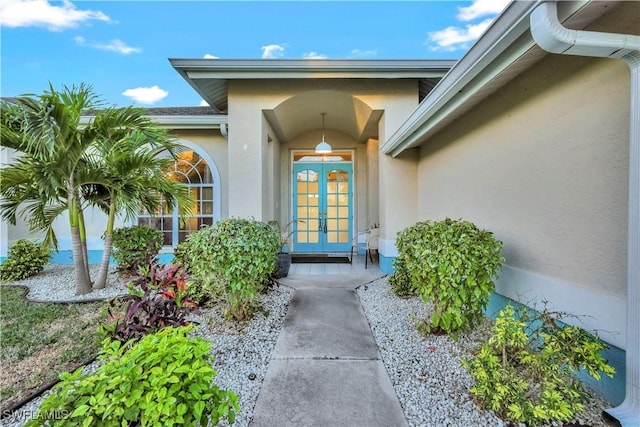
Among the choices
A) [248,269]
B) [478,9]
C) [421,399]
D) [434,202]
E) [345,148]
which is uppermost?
[478,9]

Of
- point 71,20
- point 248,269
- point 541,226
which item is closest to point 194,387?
point 248,269

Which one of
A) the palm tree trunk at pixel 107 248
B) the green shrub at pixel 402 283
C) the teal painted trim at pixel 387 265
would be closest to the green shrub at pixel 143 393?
the green shrub at pixel 402 283

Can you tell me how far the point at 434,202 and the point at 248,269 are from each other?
349 cm

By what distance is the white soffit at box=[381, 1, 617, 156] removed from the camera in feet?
5.96

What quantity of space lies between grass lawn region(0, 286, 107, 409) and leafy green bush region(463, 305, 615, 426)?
344 cm

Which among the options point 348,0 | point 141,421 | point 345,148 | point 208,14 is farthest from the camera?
point 345,148

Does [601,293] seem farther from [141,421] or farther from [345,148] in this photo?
[345,148]

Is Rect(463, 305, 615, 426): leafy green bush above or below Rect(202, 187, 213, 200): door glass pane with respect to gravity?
below

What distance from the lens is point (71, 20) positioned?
17.3 ft

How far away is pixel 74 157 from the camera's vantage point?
4.23 metres

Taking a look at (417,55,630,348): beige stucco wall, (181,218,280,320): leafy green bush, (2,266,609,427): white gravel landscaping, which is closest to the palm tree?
(2,266,609,427): white gravel landscaping

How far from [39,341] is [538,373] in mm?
4692

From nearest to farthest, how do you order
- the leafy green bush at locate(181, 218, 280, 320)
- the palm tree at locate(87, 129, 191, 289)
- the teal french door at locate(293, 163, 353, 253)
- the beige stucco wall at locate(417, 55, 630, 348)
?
1. the beige stucco wall at locate(417, 55, 630, 348)
2. the leafy green bush at locate(181, 218, 280, 320)
3. the palm tree at locate(87, 129, 191, 289)
4. the teal french door at locate(293, 163, 353, 253)

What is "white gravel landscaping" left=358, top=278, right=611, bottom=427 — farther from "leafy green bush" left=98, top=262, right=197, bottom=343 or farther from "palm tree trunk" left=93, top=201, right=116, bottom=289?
"palm tree trunk" left=93, top=201, right=116, bottom=289
